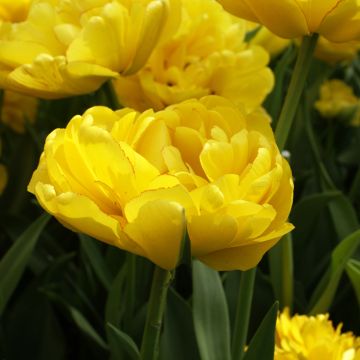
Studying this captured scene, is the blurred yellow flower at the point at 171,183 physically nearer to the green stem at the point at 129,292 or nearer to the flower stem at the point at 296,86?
the flower stem at the point at 296,86

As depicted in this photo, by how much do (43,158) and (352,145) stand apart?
100 cm

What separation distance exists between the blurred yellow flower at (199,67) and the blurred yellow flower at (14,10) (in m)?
0.12

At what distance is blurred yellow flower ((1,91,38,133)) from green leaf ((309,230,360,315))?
1.64 feet

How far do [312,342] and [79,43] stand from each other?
31cm

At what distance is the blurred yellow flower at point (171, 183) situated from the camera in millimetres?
470

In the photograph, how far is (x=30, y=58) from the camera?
73cm

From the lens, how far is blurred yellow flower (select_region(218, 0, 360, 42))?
577mm

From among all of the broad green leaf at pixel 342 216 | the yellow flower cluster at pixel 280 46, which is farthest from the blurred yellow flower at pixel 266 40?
the broad green leaf at pixel 342 216

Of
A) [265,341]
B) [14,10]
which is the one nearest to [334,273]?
[265,341]

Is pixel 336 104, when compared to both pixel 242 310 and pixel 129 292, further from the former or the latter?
pixel 242 310

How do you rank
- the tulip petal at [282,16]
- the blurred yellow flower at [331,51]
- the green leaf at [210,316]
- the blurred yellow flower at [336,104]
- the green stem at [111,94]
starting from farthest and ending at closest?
the blurred yellow flower at [336,104] < the blurred yellow flower at [331,51] < the green stem at [111,94] < the green leaf at [210,316] < the tulip petal at [282,16]

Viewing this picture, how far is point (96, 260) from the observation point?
0.89 metres

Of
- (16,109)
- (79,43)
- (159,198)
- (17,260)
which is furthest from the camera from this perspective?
(16,109)

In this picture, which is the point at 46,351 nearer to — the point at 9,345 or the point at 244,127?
the point at 9,345
